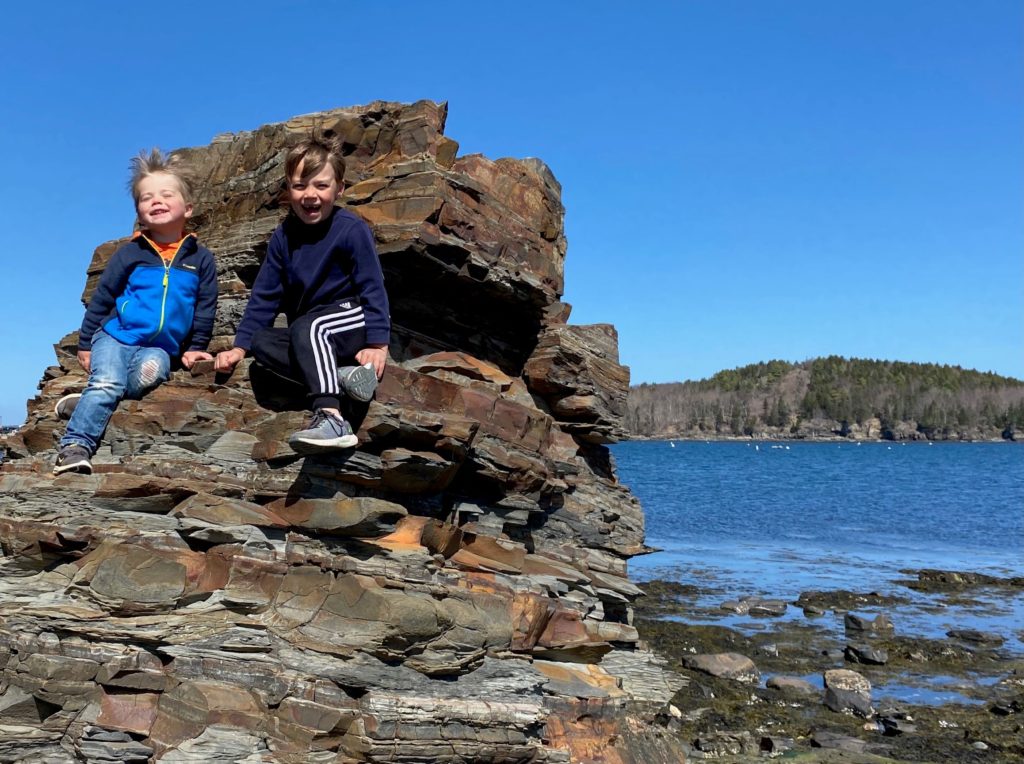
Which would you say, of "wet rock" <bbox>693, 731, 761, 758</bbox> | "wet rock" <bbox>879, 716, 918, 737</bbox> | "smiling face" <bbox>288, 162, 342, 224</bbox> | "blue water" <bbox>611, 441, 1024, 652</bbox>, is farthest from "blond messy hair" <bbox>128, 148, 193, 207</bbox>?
"blue water" <bbox>611, 441, 1024, 652</bbox>

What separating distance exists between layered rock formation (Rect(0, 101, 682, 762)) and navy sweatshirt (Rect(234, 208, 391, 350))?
0.76 meters

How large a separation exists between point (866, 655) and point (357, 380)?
16.5 metres

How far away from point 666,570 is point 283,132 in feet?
82.2

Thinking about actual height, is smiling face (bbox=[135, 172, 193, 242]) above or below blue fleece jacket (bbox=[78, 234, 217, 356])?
above

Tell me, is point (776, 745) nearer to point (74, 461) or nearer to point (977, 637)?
point (977, 637)

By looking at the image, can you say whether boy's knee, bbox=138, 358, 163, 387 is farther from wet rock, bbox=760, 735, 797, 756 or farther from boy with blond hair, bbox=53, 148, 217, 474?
wet rock, bbox=760, 735, 797, 756

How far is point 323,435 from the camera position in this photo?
808 centimetres

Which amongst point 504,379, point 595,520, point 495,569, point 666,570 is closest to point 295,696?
point 495,569

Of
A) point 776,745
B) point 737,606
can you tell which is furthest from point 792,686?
point 737,606

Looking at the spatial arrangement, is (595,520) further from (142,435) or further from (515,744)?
(142,435)

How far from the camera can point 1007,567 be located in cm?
3622

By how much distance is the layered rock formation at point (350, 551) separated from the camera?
7676 millimetres

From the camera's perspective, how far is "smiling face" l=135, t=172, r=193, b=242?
30.0ft

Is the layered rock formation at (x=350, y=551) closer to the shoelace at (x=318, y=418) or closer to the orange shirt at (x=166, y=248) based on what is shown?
the shoelace at (x=318, y=418)
